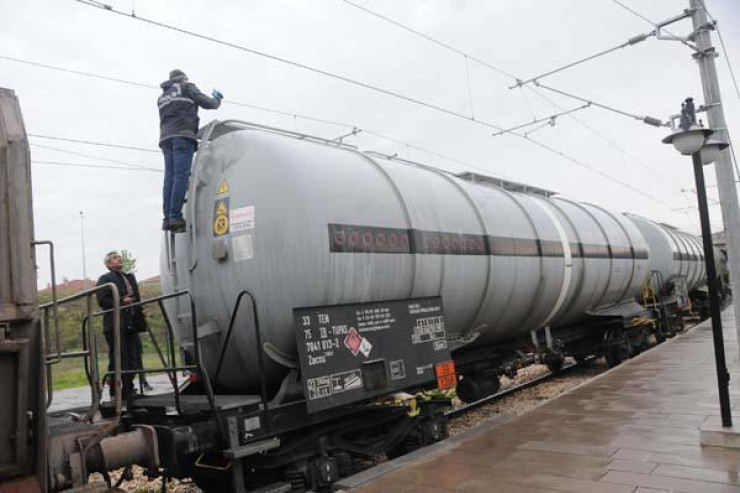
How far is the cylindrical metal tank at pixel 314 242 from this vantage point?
Result: 5.36 meters

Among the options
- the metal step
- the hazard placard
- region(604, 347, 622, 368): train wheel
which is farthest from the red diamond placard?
region(604, 347, 622, 368): train wheel

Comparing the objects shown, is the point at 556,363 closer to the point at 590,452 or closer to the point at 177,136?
the point at 590,452

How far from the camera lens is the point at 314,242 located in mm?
5410

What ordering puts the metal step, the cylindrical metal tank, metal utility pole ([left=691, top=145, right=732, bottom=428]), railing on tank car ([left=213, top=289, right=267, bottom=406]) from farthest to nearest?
metal utility pole ([left=691, top=145, right=732, bottom=428]), the cylindrical metal tank, railing on tank car ([left=213, top=289, right=267, bottom=406]), the metal step

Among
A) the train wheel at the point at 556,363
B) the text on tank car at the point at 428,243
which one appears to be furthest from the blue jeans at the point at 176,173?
the train wheel at the point at 556,363

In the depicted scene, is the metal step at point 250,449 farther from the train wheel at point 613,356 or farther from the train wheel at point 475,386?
the train wheel at point 613,356

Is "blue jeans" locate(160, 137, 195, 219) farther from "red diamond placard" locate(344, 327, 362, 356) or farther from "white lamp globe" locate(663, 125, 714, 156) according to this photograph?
"white lamp globe" locate(663, 125, 714, 156)

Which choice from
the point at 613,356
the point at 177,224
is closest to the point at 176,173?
the point at 177,224

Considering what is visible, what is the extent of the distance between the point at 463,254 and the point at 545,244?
112 inches

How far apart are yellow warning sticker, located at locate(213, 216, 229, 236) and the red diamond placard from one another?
1.59 meters

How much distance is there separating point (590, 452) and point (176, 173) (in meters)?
5.12

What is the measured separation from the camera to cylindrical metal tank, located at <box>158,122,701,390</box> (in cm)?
536

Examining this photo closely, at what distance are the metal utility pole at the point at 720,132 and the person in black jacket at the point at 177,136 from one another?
8.03 meters

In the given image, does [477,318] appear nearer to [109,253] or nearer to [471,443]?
[471,443]
